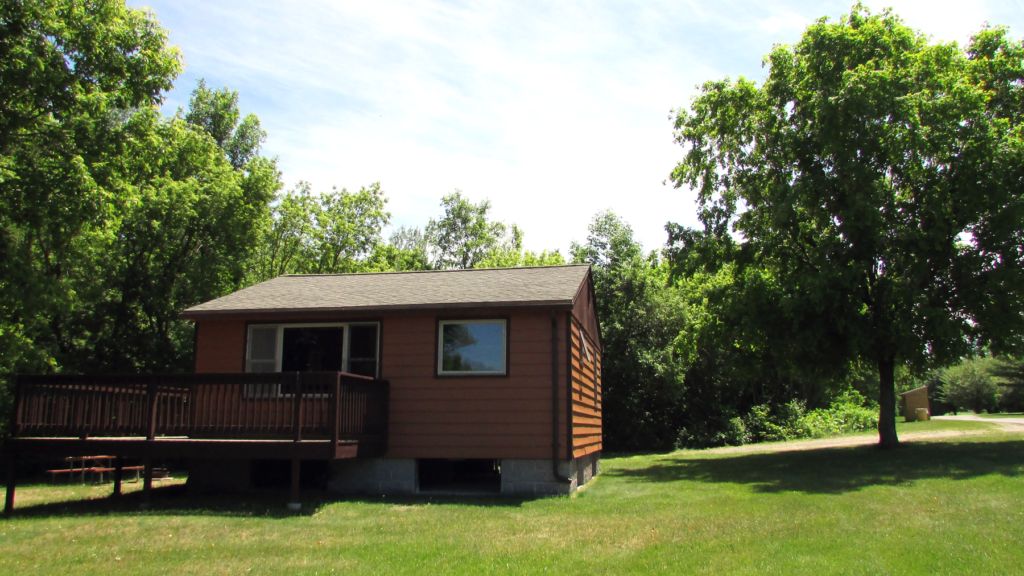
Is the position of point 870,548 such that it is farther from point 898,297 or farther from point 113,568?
point 898,297

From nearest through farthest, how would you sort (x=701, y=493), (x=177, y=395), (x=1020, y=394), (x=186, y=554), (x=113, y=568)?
(x=113, y=568)
(x=186, y=554)
(x=177, y=395)
(x=701, y=493)
(x=1020, y=394)

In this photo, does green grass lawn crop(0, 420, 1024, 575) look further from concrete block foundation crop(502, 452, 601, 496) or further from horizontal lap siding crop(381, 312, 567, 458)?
horizontal lap siding crop(381, 312, 567, 458)

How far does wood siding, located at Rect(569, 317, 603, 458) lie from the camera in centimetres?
1262

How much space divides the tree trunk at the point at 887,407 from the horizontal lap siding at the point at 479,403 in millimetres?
10959

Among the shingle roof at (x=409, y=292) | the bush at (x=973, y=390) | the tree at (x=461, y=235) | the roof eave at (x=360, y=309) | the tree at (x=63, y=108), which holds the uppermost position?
the tree at (x=461, y=235)

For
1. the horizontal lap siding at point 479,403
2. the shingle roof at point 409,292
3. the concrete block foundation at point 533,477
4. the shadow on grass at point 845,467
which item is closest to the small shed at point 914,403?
the shadow on grass at point 845,467

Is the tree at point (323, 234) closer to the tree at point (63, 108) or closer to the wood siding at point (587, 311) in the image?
the tree at point (63, 108)

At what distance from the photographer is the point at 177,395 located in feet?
36.4

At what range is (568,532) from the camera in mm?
8594

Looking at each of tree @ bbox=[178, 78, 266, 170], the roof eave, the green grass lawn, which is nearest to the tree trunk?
the green grass lawn

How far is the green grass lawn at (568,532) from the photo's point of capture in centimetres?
694

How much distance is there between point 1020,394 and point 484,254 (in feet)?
124

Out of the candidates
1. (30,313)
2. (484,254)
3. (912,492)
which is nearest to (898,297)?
(912,492)

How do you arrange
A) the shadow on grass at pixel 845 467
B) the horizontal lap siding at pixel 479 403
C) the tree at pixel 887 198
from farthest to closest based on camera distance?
1. the tree at pixel 887 198
2. the shadow on grass at pixel 845 467
3. the horizontal lap siding at pixel 479 403
